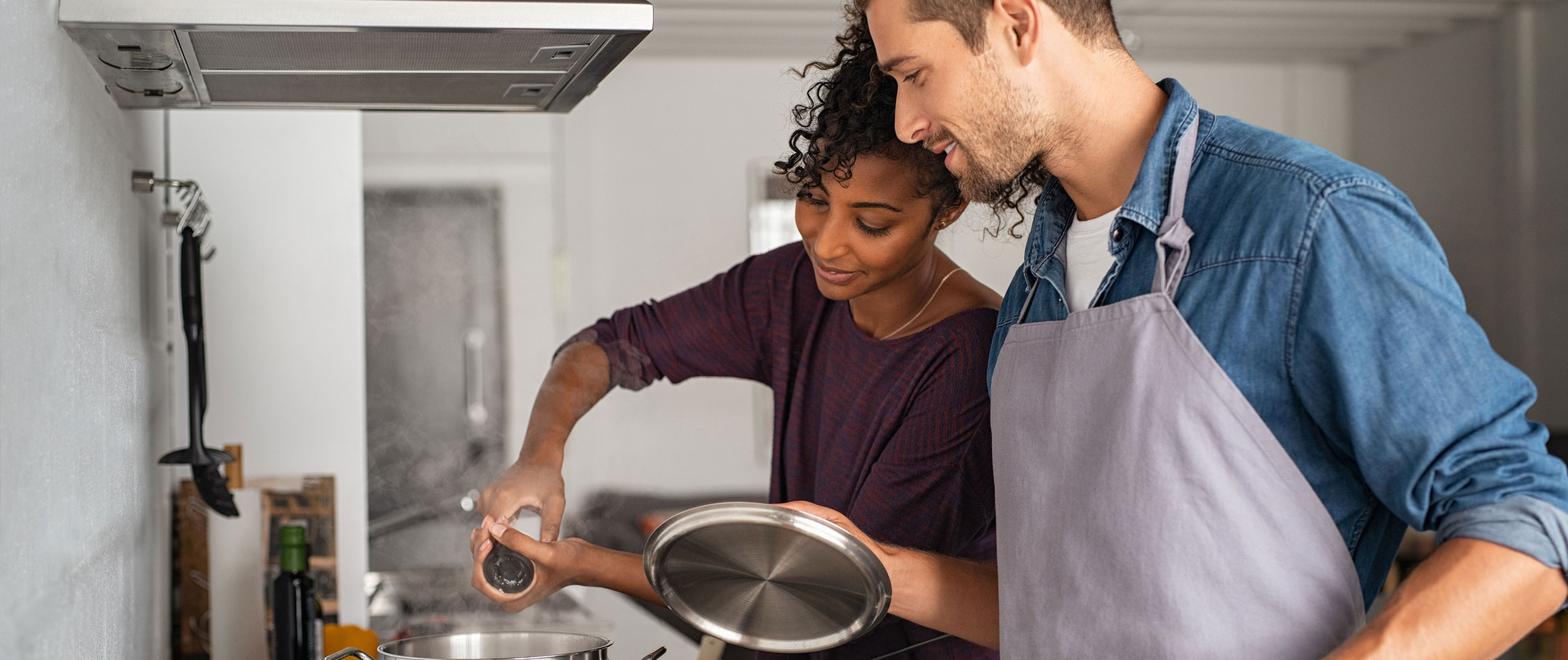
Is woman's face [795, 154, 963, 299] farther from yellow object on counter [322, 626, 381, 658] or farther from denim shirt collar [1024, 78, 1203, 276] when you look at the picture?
yellow object on counter [322, 626, 381, 658]

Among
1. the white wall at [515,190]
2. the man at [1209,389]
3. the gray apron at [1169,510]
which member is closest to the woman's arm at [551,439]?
the man at [1209,389]

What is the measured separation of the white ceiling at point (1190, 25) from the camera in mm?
4062

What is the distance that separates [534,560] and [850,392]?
1.41ft

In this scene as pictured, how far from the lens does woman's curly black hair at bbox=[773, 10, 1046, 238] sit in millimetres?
1357

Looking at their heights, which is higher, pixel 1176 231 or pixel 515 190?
pixel 515 190

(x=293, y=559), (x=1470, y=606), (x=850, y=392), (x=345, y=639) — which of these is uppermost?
(x=850, y=392)

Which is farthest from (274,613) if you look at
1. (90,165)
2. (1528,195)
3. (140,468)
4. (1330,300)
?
(1528,195)

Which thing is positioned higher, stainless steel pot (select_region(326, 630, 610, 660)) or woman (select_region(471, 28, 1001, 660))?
woman (select_region(471, 28, 1001, 660))

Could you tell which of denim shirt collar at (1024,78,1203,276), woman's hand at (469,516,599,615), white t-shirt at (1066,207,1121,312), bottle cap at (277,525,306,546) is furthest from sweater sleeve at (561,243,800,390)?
denim shirt collar at (1024,78,1203,276)

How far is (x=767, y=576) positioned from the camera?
47.4 inches

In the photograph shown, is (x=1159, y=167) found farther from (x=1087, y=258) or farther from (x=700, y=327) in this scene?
(x=700, y=327)

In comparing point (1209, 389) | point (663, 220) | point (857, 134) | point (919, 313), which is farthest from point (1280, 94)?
point (1209, 389)

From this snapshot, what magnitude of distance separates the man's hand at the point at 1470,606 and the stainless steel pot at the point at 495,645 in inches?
28.4

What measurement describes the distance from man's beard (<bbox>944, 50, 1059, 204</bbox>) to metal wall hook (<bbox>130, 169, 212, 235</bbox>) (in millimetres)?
922
